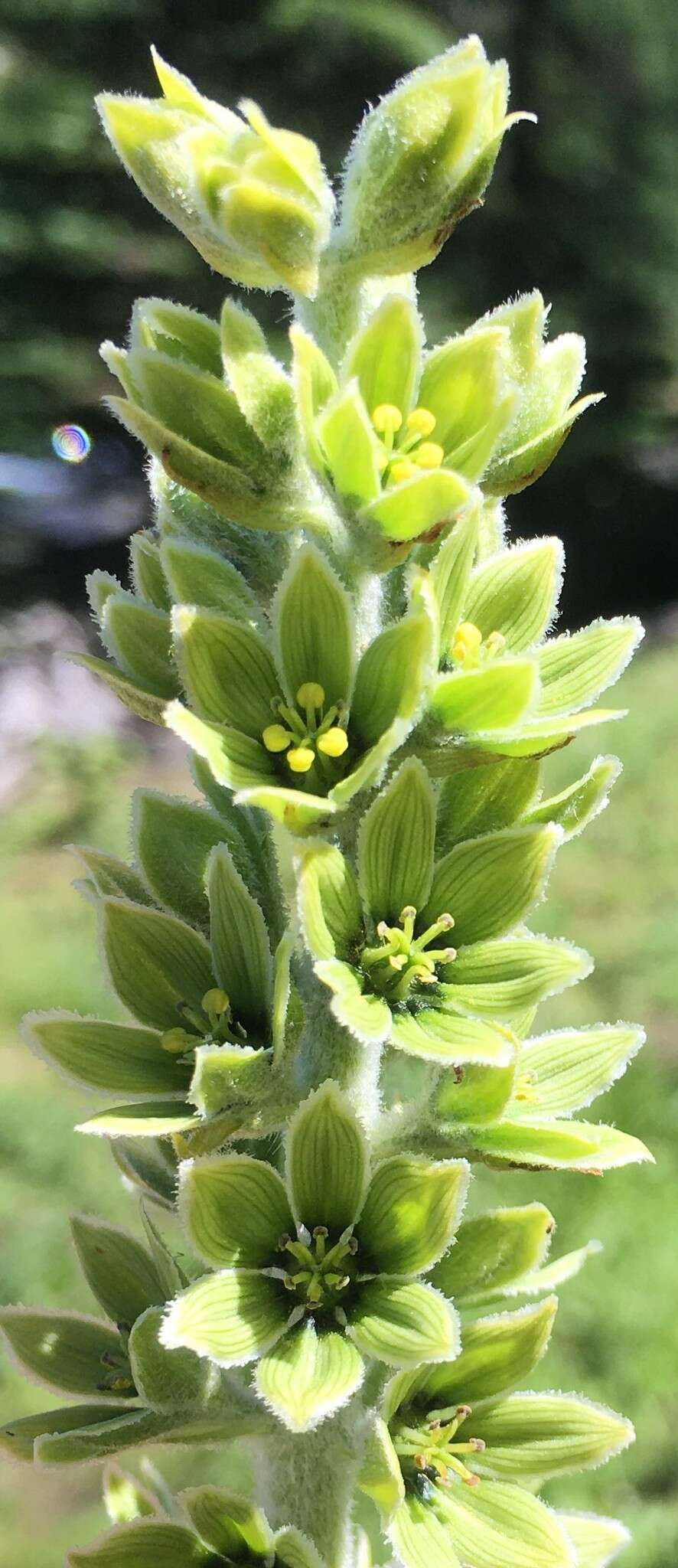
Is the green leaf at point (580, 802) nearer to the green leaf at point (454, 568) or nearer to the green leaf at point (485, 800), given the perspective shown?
the green leaf at point (485, 800)

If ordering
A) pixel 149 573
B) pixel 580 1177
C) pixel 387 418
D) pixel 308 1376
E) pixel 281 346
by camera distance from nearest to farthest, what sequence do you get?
pixel 308 1376 < pixel 387 418 < pixel 149 573 < pixel 580 1177 < pixel 281 346

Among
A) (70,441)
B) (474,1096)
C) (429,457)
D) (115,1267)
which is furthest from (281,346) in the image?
(474,1096)

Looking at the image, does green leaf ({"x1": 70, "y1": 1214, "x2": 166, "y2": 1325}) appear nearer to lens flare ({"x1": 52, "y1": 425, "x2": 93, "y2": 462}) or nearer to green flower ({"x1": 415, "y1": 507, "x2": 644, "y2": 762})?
green flower ({"x1": 415, "y1": 507, "x2": 644, "y2": 762})

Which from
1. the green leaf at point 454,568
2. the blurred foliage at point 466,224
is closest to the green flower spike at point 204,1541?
the green leaf at point 454,568

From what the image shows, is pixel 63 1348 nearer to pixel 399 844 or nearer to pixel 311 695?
pixel 399 844

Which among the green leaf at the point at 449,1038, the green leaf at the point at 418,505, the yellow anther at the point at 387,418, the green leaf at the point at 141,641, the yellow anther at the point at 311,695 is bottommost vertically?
the green leaf at the point at 449,1038
